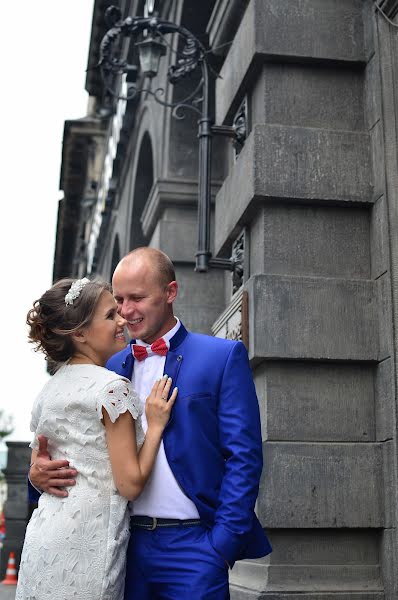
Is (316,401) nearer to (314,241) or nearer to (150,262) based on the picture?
(314,241)

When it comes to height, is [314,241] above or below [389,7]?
below

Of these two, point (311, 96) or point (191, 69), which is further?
point (191, 69)

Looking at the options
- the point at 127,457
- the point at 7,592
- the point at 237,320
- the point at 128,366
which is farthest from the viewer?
the point at 7,592

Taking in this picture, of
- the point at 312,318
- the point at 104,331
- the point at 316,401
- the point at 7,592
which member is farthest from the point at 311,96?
the point at 7,592

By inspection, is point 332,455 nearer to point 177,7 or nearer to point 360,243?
point 360,243

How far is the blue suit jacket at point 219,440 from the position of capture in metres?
3.42

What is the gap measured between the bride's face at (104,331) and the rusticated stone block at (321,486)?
188cm

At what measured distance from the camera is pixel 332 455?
211 inches

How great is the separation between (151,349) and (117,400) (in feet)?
1.43

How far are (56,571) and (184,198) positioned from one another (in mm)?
7319

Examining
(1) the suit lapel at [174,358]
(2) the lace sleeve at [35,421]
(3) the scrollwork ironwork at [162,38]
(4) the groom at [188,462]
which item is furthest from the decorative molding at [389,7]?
(2) the lace sleeve at [35,421]

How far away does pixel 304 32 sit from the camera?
6.11 meters

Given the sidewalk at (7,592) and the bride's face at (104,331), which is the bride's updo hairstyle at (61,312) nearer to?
the bride's face at (104,331)

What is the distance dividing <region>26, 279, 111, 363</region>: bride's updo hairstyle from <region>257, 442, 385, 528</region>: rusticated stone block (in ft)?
6.59
